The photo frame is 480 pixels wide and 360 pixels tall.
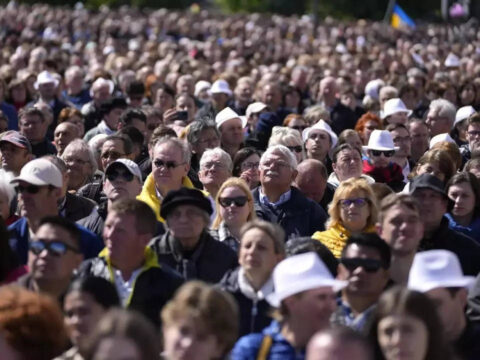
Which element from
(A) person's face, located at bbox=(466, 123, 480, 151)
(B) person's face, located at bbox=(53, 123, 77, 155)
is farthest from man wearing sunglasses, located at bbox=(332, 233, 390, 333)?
(A) person's face, located at bbox=(466, 123, 480, 151)

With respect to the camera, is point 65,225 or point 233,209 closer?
point 65,225

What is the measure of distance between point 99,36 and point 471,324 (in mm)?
33050

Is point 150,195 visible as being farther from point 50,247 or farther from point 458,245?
point 50,247

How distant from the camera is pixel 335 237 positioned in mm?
9828

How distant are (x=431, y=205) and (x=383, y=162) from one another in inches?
136

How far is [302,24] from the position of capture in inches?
1940

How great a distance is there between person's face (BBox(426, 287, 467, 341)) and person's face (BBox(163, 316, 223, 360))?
4.34 feet

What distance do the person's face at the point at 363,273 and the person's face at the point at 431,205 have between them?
5.22 ft

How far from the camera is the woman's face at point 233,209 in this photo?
980 centimetres

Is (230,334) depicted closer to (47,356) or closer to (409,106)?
(47,356)

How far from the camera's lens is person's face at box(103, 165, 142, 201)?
34.8 ft

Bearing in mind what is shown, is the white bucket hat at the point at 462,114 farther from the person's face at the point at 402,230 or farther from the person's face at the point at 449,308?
the person's face at the point at 449,308

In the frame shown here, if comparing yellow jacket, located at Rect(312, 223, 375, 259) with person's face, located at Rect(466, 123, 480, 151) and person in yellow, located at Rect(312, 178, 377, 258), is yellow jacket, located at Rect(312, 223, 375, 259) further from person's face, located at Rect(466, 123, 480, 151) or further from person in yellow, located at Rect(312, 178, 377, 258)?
person's face, located at Rect(466, 123, 480, 151)

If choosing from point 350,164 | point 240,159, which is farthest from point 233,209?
point 350,164
